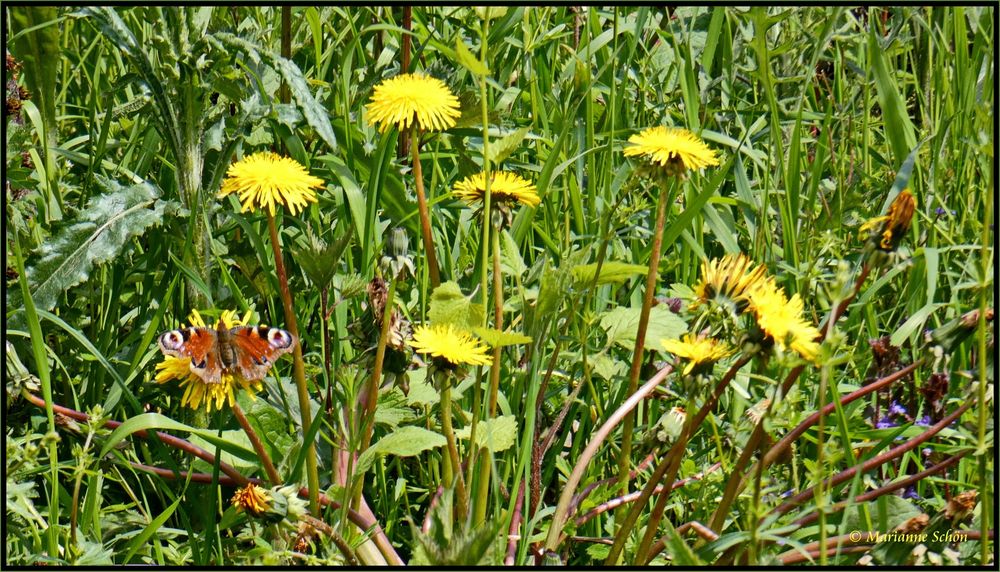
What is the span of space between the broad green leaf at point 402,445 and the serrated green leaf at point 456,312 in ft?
0.75

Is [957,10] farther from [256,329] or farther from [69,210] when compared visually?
[69,210]

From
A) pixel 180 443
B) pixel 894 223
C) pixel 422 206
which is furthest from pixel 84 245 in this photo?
pixel 894 223

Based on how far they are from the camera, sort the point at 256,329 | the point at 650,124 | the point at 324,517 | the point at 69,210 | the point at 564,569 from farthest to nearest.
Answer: the point at 650,124 → the point at 69,210 → the point at 324,517 → the point at 564,569 → the point at 256,329

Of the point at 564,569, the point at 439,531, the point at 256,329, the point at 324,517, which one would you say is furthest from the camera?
the point at 324,517

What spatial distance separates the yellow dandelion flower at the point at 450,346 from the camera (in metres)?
1.54

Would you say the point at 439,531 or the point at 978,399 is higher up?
the point at 978,399

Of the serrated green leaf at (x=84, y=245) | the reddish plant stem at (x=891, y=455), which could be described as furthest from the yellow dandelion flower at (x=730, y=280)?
the serrated green leaf at (x=84, y=245)

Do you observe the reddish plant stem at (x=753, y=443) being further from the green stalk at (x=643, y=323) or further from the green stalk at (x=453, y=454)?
the green stalk at (x=453, y=454)

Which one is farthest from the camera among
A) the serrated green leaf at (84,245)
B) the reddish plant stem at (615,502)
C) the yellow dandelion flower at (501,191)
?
the serrated green leaf at (84,245)

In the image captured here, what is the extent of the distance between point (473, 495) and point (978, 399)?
0.84 m

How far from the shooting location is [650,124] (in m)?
2.95

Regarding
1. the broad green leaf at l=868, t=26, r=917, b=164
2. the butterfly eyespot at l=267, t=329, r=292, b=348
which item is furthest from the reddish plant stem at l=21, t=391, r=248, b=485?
the broad green leaf at l=868, t=26, r=917, b=164

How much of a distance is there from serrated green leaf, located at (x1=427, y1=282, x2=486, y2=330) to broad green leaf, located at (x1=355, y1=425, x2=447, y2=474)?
229mm

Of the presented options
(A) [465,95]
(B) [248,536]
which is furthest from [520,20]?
(B) [248,536]
